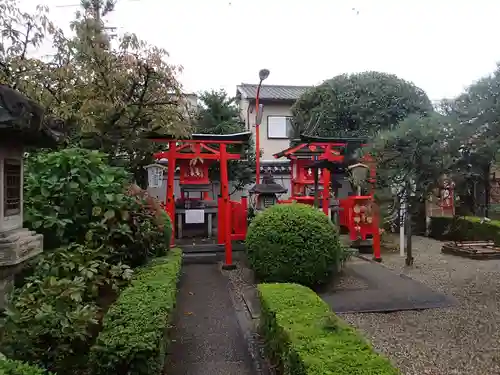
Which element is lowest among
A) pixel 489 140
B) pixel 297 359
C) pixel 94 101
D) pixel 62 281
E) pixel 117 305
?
pixel 297 359

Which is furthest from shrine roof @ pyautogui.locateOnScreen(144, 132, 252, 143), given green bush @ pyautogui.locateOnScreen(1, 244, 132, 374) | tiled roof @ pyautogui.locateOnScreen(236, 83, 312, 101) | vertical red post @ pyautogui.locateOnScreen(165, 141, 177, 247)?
tiled roof @ pyautogui.locateOnScreen(236, 83, 312, 101)

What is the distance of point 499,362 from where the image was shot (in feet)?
15.1

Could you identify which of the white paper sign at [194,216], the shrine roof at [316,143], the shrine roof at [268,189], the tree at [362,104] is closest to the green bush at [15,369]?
the shrine roof at [268,189]

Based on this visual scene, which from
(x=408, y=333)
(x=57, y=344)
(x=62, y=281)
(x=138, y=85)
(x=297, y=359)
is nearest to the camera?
(x=297, y=359)

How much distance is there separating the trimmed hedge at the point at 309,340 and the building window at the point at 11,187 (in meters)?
2.80

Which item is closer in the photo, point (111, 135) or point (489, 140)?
point (489, 140)

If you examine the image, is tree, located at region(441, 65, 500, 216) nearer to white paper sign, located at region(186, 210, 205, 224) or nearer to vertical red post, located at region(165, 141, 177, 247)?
vertical red post, located at region(165, 141, 177, 247)

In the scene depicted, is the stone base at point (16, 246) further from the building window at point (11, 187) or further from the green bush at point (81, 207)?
the green bush at point (81, 207)

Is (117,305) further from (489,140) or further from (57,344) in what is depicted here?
(489,140)

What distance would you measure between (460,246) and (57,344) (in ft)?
38.8

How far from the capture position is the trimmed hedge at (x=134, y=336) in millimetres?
3195

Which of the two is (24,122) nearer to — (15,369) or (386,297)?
(15,369)

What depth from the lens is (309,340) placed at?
138 inches

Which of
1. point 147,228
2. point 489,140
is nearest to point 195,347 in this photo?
point 147,228
